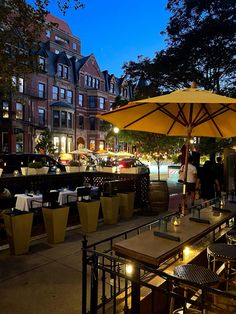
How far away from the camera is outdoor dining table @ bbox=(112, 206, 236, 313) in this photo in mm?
2707

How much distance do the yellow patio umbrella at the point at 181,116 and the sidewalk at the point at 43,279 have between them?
2.28 metres

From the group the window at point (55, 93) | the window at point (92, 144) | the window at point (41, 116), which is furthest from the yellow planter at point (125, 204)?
the window at point (92, 144)

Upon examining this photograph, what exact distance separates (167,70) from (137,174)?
636 centimetres

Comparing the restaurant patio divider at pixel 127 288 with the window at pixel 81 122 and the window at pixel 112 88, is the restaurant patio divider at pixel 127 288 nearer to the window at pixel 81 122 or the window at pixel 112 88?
the window at pixel 81 122

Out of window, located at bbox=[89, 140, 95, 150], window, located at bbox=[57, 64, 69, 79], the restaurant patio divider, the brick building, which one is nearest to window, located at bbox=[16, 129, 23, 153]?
the brick building

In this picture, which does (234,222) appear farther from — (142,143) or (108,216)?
(142,143)

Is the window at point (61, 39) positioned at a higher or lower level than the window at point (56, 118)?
higher

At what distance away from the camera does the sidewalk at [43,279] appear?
144 inches

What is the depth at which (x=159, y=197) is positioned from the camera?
980 centimetres

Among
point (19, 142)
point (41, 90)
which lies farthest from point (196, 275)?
point (41, 90)

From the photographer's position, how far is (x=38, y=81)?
34.4 m

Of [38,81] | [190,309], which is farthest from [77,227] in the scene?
[38,81]

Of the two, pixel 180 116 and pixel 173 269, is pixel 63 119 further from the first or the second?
pixel 173 269

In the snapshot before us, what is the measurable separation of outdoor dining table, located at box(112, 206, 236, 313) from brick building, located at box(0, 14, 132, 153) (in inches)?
959
